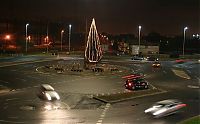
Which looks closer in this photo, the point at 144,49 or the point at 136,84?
the point at 136,84

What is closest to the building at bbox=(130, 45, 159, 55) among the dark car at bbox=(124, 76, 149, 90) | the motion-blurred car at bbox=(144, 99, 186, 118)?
the dark car at bbox=(124, 76, 149, 90)

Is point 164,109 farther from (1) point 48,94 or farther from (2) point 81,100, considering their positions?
(1) point 48,94

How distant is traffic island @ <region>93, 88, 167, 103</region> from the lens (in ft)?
121

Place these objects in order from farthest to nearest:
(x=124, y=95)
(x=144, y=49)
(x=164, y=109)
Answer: (x=144, y=49) → (x=124, y=95) → (x=164, y=109)

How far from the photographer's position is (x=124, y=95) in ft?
130

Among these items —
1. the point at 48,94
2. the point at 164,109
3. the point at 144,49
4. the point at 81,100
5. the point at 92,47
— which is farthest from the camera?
the point at 144,49

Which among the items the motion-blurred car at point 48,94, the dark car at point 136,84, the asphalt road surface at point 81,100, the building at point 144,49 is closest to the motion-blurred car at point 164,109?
the asphalt road surface at point 81,100

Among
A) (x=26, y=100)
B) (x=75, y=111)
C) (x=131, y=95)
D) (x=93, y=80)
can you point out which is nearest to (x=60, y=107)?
(x=75, y=111)

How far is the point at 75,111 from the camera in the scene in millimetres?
31766

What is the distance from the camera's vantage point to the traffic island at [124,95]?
36847 millimetres

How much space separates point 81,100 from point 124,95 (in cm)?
530

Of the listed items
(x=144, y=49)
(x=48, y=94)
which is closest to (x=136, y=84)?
(x=48, y=94)

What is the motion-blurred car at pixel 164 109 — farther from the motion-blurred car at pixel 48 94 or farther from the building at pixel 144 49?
the building at pixel 144 49

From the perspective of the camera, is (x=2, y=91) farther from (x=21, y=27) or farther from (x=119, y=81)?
(x=21, y=27)
